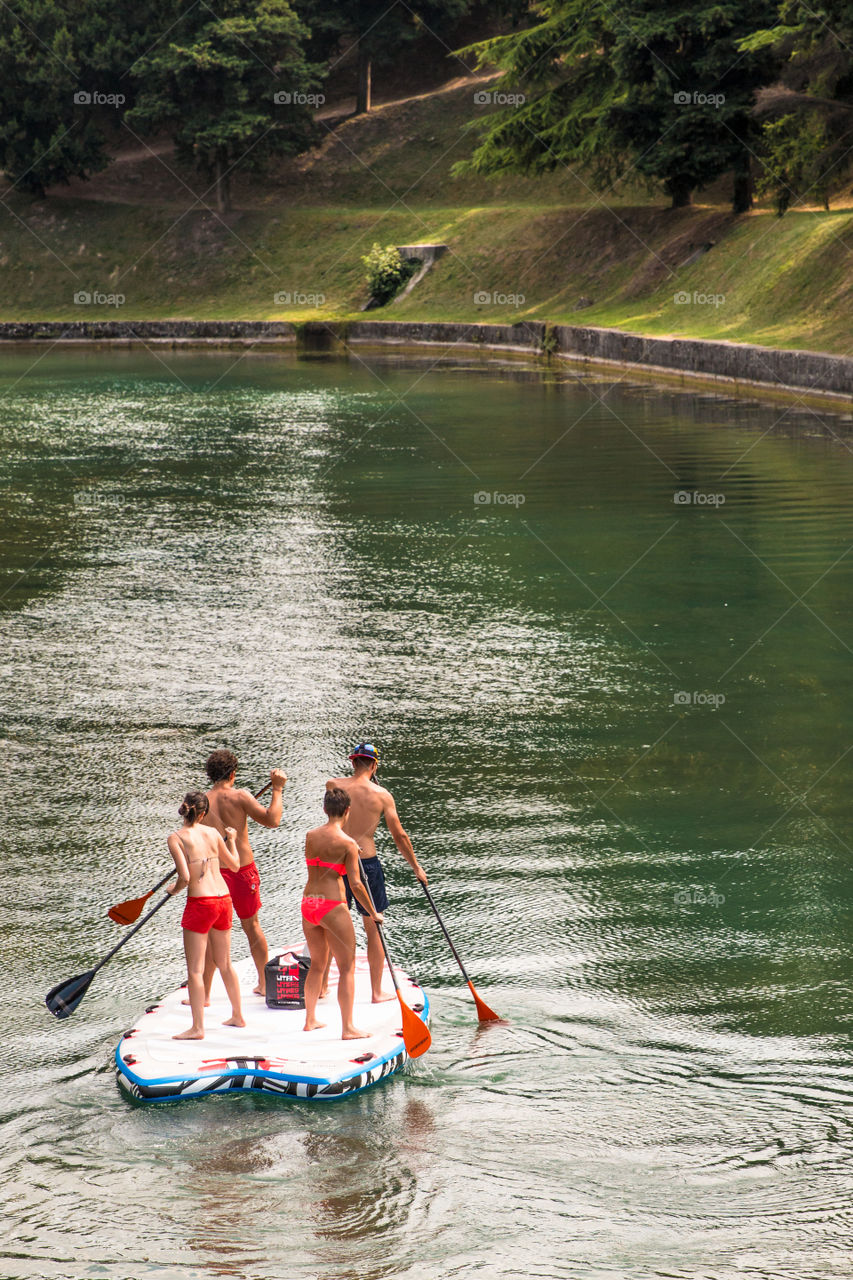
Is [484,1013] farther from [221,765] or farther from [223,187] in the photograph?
[223,187]

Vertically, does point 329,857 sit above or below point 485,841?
above

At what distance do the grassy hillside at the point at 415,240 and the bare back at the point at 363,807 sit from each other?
28685 millimetres

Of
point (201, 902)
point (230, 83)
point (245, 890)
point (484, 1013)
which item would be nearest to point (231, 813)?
point (245, 890)

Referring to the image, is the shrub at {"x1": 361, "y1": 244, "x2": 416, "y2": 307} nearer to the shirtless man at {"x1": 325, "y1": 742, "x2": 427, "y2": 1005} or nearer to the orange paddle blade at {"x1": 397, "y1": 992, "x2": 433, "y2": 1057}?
the shirtless man at {"x1": 325, "y1": 742, "x2": 427, "y2": 1005}

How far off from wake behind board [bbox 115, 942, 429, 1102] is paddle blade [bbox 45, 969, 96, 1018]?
365mm

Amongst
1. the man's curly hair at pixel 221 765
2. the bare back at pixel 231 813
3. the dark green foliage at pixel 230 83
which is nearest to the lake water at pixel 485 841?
the bare back at pixel 231 813

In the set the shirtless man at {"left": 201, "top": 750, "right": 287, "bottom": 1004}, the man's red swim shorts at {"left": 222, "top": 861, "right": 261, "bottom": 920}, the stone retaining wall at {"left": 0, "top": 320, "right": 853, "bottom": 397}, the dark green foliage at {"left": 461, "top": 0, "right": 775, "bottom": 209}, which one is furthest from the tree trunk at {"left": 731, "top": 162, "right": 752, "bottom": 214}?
the man's red swim shorts at {"left": 222, "top": 861, "right": 261, "bottom": 920}

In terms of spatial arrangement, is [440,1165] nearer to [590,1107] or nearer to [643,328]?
[590,1107]

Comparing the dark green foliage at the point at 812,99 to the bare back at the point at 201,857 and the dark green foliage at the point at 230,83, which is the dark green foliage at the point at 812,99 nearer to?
the bare back at the point at 201,857

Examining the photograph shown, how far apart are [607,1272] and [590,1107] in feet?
3.83

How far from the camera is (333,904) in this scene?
23.9ft

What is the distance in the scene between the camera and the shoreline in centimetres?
3134

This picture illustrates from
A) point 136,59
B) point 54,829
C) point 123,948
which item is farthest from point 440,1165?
point 136,59

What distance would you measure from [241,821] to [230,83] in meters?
62.0
